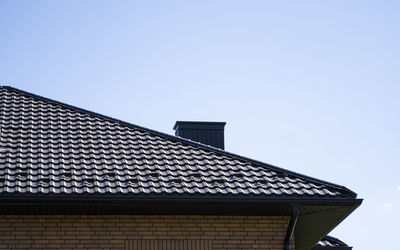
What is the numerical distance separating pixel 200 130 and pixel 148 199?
505 cm

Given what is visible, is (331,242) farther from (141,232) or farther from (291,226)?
(141,232)

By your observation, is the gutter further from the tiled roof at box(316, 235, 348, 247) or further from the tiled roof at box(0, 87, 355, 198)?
the tiled roof at box(316, 235, 348, 247)

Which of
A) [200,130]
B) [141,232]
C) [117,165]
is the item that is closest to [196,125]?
[200,130]

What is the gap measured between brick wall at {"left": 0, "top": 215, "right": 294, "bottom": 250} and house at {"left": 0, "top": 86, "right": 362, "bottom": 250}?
0.01m

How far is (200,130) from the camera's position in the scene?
14.4m

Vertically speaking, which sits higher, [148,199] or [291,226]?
[148,199]

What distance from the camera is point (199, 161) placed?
11.0 m

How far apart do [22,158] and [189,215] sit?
258 centimetres

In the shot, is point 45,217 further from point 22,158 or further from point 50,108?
point 50,108

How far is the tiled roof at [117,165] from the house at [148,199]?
0.05 ft

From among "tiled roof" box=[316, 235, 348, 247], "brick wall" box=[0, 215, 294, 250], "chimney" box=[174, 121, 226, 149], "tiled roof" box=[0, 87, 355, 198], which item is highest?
"chimney" box=[174, 121, 226, 149]

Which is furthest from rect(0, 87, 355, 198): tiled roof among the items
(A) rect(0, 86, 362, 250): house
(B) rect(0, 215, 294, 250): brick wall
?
(B) rect(0, 215, 294, 250): brick wall

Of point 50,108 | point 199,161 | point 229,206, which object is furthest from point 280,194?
point 50,108

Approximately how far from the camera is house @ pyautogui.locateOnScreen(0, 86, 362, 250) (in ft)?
31.3
